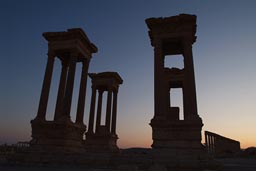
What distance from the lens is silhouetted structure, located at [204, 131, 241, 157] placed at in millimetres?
35394

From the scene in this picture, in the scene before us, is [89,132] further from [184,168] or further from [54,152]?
[184,168]

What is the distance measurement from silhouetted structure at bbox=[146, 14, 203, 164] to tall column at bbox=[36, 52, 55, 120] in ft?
35.0

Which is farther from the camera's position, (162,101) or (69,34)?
(69,34)

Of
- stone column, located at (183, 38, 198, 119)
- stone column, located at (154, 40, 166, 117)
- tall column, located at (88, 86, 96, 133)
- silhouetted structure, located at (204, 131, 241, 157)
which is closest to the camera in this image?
stone column, located at (183, 38, 198, 119)

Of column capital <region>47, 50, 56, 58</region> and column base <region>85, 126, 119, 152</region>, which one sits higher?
column capital <region>47, 50, 56, 58</region>

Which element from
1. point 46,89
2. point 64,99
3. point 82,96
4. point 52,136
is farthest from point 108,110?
point 52,136

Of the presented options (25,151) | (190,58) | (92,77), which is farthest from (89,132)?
(190,58)

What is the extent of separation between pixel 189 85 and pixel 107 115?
63.3 ft

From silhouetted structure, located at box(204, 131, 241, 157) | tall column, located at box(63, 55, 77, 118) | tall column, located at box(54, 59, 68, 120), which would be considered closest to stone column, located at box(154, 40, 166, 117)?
tall column, located at box(63, 55, 77, 118)

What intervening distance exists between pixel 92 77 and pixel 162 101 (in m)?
20.9

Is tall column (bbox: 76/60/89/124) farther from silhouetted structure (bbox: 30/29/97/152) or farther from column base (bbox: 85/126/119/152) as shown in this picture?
column base (bbox: 85/126/119/152)

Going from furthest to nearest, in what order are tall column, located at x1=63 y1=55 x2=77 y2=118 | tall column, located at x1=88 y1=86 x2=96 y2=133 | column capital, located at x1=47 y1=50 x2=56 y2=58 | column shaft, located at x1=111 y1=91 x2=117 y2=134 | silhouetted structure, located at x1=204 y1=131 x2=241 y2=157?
column shaft, located at x1=111 y1=91 x2=117 y2=134 → silhouetted structure, located at x1=204 y1=131 x2=241 y2=157 → tall column, located at x1=88 y1=86 x2=96 y2=133 → column capital, located at x1=47 y1=50 x2=56 y2=58 → tall column, located at x1=63 y1=55 x2=77 y2=118

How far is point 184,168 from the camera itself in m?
13.6

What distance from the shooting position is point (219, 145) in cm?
3919
